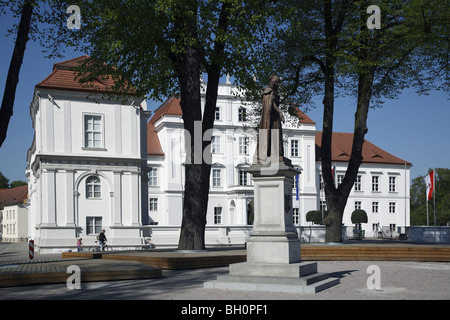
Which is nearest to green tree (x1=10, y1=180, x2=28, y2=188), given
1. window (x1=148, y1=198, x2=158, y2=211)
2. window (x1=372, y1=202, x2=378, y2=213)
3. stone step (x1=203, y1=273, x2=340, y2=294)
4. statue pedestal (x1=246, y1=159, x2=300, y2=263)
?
window (x1=148, y1=198, x2=158, y2=211)

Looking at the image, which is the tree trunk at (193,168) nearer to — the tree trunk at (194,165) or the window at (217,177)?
the tree trunk at (194,165)

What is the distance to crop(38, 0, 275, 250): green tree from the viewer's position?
17750mm

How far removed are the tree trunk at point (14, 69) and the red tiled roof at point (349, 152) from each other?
55470mm

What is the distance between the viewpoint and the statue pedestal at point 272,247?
1140 cm

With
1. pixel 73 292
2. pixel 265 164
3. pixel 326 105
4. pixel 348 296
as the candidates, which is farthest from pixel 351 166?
pixel 73 292

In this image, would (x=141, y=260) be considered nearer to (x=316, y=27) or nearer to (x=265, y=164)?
(x=265, y=164)

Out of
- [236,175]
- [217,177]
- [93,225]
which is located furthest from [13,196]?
[93,225]

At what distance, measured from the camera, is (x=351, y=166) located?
22.7 m

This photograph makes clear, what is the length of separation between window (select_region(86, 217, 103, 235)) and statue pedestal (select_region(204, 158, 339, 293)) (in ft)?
79.5

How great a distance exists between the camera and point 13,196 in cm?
9300

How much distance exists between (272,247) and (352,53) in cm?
1301

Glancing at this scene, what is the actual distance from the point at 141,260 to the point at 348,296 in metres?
9.28

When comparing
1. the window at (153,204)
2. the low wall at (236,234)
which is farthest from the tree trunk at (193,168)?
the window at (153,204)

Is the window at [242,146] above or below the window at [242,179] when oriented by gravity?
above
